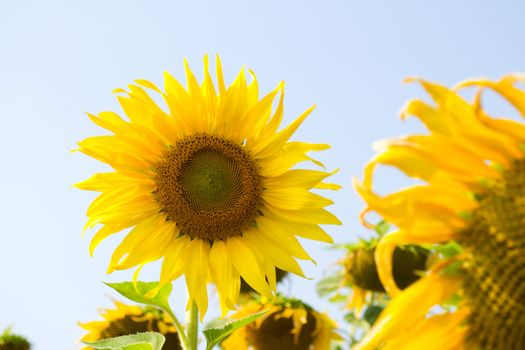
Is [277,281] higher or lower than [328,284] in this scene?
higher

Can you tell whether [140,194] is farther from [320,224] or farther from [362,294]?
[362,294]

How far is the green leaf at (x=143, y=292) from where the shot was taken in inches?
121

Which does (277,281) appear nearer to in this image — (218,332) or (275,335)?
(275,335)

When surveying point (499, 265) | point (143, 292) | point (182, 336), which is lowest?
point (499, 265)

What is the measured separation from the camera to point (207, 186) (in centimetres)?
372

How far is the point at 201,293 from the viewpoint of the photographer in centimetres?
322

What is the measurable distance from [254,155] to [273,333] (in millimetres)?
1533

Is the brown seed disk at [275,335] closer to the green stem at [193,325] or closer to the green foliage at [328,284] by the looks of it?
the green foliage at [328,284]

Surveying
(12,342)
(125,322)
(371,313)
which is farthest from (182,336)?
(371,313)

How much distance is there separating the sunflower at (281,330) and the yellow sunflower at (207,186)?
3.91 feet

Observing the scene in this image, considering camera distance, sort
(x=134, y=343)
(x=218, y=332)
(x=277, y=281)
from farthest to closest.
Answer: (x=277, y=281), (x=218, y=332), (x=134, y=343)

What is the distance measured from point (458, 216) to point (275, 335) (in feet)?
10.3

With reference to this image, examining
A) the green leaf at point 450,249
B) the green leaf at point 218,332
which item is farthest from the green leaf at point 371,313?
the green leaf at point 450,249

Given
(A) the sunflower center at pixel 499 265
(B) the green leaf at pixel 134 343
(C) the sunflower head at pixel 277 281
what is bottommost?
(C) the sunflower head at pixel 277 281
